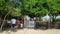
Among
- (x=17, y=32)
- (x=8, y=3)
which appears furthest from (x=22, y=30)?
(x=8, y=3)

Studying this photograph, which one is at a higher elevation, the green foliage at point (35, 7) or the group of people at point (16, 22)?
the green foliage at point (35, 7)

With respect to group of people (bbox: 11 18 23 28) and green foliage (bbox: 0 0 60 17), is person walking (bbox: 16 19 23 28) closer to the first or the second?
group of people (bbox: 11 18 23 28)

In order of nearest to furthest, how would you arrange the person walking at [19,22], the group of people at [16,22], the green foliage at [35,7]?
the green foliage at [35,7] < the group of people at [16,22] < the person walking at [19,22]

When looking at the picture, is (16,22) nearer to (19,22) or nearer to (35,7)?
(19,22)

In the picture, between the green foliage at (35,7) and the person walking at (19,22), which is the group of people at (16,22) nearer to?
the person walking at (19,22)

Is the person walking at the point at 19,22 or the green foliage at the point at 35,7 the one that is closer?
the green foliage at the point at 35,7

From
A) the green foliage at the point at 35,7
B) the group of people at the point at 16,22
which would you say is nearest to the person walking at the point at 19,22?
the group of people at the point at 16,22

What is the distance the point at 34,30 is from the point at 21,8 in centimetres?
311

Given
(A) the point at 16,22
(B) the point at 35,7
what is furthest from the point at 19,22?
(B) the point at 35,7

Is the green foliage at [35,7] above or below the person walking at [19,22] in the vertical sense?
above

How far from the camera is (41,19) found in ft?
90.5

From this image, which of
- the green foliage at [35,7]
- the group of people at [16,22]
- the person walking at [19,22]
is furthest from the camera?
the person walking at [19,22]

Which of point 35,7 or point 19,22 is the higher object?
point 35,7

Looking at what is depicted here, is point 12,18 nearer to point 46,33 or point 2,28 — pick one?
point 2,28
